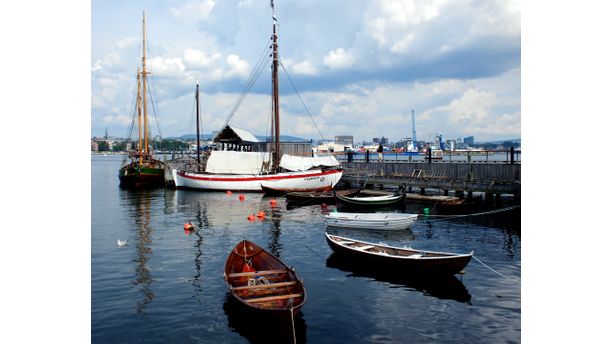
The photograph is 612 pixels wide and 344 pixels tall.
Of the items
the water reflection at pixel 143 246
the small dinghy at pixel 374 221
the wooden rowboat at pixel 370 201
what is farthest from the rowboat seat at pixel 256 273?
the wooden rowboat at pixel 370 201

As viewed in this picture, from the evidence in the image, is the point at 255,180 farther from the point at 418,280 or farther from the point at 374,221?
the point at 418,280

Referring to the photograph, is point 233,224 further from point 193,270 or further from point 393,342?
point 393,342

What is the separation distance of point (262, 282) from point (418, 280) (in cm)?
738

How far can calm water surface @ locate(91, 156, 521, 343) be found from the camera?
14.3m

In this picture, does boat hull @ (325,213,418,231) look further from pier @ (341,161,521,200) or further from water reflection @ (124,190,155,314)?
pier @ (341,161,521,200)

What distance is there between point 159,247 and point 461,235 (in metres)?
19.9

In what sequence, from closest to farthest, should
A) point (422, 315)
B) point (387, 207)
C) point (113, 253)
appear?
point (422, 315) < point (113, 253) < point (387, 207)

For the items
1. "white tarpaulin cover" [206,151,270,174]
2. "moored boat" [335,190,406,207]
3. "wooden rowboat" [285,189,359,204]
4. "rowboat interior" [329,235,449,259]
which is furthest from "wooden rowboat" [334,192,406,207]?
"white tarpaulin cover" [206,151,270,174]

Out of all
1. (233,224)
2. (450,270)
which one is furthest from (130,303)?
(233,224)

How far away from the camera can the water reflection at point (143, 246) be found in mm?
17766

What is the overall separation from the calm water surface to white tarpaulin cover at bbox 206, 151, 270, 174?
28706mm

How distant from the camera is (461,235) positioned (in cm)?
2902

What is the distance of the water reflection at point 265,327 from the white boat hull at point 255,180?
38.8m

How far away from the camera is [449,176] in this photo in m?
46.8
